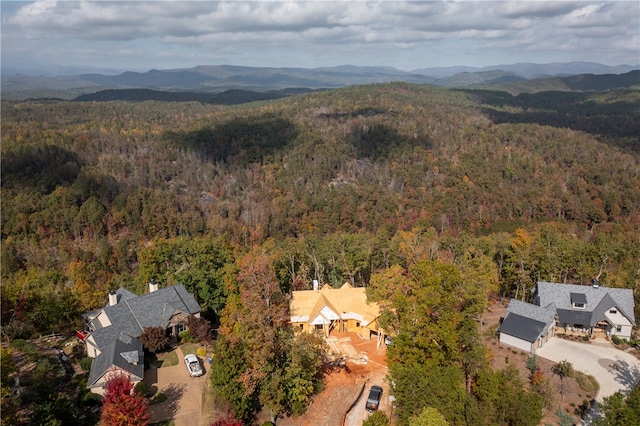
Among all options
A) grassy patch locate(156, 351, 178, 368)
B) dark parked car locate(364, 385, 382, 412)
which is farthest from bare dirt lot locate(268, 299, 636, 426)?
grassy patch locate(156, 351, 178, 368)

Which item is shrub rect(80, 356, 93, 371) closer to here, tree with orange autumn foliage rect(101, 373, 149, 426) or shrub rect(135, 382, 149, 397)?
shrub rect(135, 382, 149, 397)

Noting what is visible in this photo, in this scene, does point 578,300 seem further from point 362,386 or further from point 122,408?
point 122,408

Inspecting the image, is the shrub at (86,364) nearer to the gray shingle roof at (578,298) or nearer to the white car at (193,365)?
the white car at (193,365)

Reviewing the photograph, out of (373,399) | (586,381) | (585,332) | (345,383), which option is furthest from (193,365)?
(585,332)

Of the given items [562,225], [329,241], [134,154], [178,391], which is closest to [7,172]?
[134,154]

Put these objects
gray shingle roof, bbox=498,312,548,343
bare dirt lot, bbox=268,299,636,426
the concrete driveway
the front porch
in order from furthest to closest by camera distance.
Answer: the front porch, gray shingle roof, bbox=498,312,548,343, the concrete driveway, bare dirt lot, bbox=268,299,636,426
